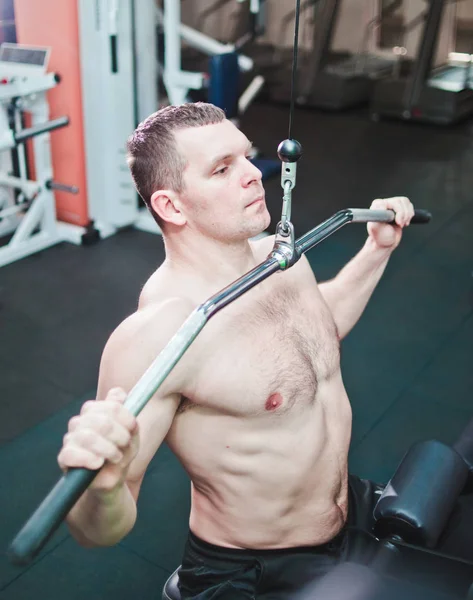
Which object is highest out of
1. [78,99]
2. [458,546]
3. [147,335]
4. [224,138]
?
[224,138]

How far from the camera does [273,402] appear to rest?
1388mm

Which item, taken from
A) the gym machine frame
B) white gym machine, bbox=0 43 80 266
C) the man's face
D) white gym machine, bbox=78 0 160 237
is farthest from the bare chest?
the gym machine frame

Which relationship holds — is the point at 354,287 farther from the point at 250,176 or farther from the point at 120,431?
the point at 120,431

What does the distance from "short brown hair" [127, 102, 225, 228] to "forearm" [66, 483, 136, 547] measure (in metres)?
0.61

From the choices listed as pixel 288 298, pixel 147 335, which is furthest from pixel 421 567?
pixel 147 335

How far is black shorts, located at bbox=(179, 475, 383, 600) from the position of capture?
1.43 metres

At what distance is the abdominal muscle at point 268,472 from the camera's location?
54.6 inches

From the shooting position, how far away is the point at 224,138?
1376 millimetres

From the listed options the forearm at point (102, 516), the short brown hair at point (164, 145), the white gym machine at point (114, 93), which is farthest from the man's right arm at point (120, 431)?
the white gym machine at point (114, 93)

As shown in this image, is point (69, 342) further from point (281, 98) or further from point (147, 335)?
point (281, 98)

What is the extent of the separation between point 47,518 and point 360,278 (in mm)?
1189

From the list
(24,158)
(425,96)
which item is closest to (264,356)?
(24,158)

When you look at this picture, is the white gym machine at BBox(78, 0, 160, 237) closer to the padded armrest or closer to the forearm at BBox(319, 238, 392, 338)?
the forearm at BBox(319, 238, 392, 338)

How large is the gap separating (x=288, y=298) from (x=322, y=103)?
6648 mm
